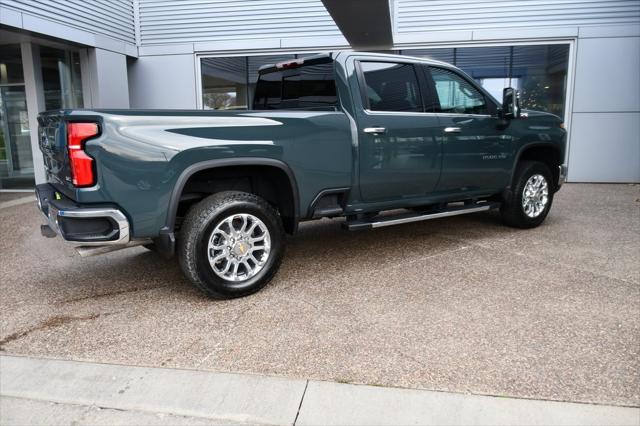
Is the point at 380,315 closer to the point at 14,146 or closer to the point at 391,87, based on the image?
the point at 391,87

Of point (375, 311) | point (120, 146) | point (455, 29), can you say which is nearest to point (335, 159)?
point (375, 311)

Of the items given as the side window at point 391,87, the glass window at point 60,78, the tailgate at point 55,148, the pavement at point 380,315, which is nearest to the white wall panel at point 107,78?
the glass window at point 60,78

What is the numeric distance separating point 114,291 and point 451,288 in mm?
2840

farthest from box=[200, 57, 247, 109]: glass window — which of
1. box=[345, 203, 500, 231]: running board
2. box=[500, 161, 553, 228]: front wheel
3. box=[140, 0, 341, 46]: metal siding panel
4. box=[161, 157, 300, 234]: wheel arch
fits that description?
box=[161, 157, 300, 234]: wheel arch

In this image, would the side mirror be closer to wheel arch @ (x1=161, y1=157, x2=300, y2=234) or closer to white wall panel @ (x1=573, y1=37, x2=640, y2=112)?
wheel arch @ (x1=161, y1=157, x2=300, y2=234)

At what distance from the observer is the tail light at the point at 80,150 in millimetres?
3602

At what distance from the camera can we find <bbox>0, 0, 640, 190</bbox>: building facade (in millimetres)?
10812

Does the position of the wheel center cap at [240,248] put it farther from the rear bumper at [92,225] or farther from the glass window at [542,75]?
the glass window at [542,75]

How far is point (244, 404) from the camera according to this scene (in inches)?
→ 108

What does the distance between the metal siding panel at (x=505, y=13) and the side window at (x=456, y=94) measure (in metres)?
6.09

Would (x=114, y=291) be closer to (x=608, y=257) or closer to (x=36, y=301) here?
(x=36, y=301)

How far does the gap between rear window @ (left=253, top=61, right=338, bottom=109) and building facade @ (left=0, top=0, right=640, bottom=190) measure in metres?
5.75

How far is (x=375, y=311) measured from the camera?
158 inches

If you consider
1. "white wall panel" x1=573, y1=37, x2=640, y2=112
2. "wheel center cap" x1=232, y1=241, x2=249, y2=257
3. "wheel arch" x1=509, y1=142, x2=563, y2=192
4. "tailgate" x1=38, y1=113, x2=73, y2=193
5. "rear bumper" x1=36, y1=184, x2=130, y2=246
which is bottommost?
"wheel center cap" x1=232, y1=241, x2=249, y2=257
